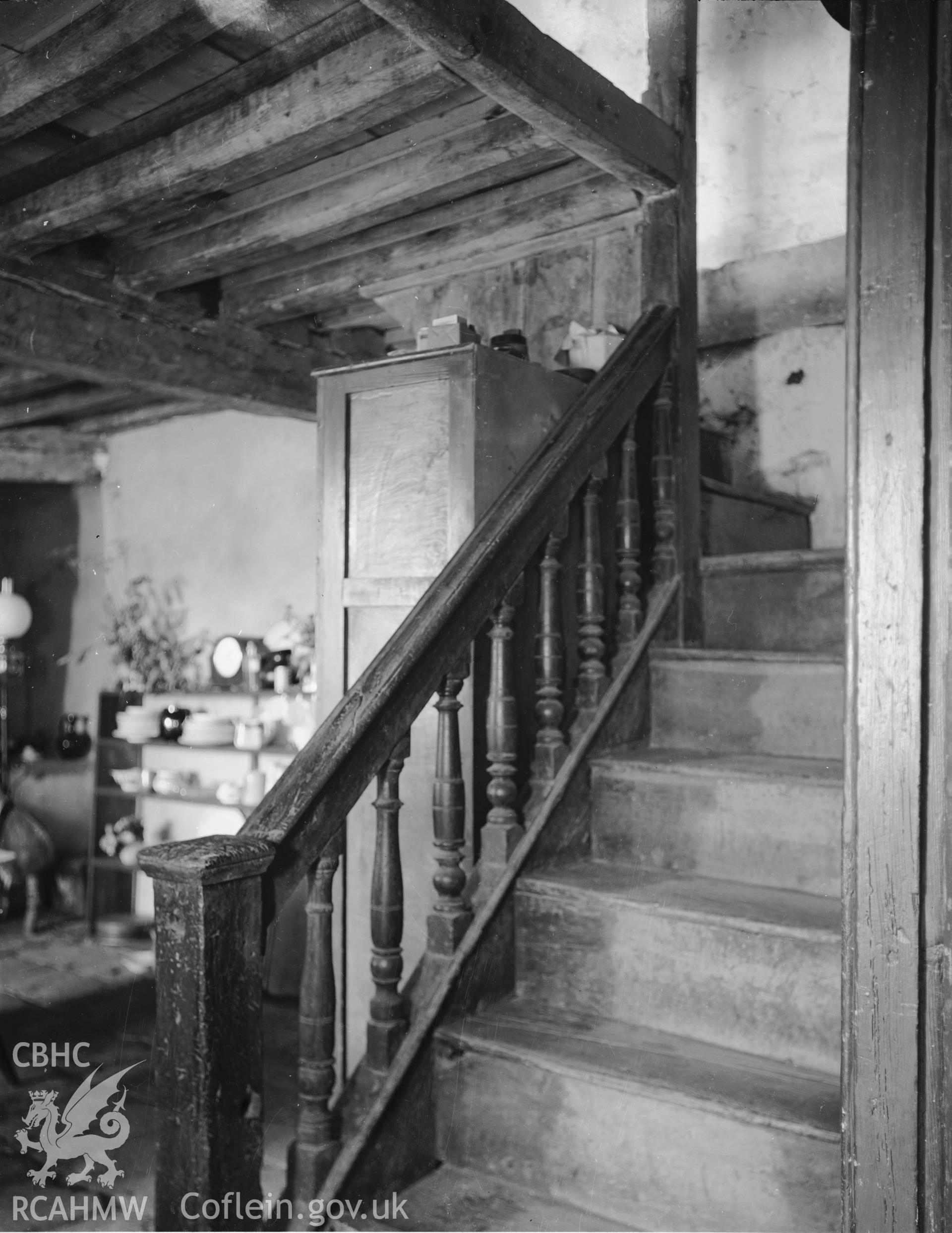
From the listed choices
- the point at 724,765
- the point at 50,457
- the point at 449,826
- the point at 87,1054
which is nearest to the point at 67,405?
the point at 50,457

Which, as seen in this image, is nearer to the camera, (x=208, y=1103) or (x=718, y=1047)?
(x=208, y=1103)

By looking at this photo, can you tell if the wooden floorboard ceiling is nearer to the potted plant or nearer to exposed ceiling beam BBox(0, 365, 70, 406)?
exposed ceiling beam BBox(0, 365, 70, 406)

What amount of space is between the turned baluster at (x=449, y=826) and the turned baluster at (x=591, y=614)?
54 cm

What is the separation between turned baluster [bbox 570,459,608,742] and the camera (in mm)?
2652

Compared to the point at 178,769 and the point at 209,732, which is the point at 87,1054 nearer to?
the point at 209,732

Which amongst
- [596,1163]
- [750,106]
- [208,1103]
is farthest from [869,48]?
[750,106]

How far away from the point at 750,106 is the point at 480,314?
1776 mm

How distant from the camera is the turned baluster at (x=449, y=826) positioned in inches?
84.5

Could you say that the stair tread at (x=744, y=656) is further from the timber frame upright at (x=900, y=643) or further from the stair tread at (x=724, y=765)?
the timber frame upright at (x=900, y=643)

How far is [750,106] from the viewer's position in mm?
4629

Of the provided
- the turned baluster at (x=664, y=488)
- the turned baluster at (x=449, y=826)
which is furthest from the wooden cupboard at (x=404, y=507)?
the turned baluster at (x=664, y=488)

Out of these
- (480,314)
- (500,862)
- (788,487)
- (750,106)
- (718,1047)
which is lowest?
(718,1047)

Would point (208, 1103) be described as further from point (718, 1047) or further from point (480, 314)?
point (480, 314)

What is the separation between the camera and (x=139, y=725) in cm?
606
